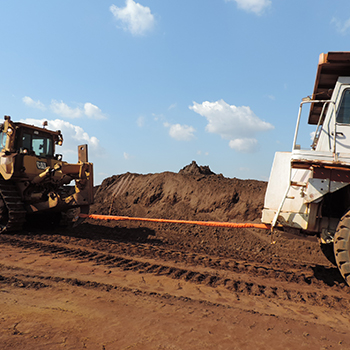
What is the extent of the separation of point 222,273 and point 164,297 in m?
1.76

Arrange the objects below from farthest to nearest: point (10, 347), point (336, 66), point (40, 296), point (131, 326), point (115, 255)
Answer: point (115, 255) → point (336, 66) → point (40, 296) → point (131, 326) → point (10, 347)

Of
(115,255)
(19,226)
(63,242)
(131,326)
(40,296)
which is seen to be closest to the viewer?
(131,326)

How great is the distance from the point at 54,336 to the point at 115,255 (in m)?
3.68

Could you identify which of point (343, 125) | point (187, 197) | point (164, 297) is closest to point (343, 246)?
point (343, 125)

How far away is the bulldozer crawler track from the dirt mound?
5.99 m

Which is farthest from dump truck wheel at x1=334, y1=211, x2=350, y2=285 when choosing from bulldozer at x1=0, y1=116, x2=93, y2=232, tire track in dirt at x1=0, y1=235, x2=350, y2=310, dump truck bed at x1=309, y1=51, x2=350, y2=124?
bulldozer at x1=0, y1=116, x2=93, y2=232

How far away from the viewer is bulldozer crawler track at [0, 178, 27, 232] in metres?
8.61

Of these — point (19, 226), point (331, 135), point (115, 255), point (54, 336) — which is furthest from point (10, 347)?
point (19, 226)

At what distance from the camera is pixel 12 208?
8.65m

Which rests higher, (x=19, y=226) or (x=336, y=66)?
(x=336, y=66)

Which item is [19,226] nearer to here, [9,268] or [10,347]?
[9,268]

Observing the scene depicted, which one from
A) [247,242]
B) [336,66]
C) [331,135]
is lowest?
[247,242]

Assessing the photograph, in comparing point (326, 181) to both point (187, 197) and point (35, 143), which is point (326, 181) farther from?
point (187, 197)

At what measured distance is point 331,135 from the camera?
16.7ft
